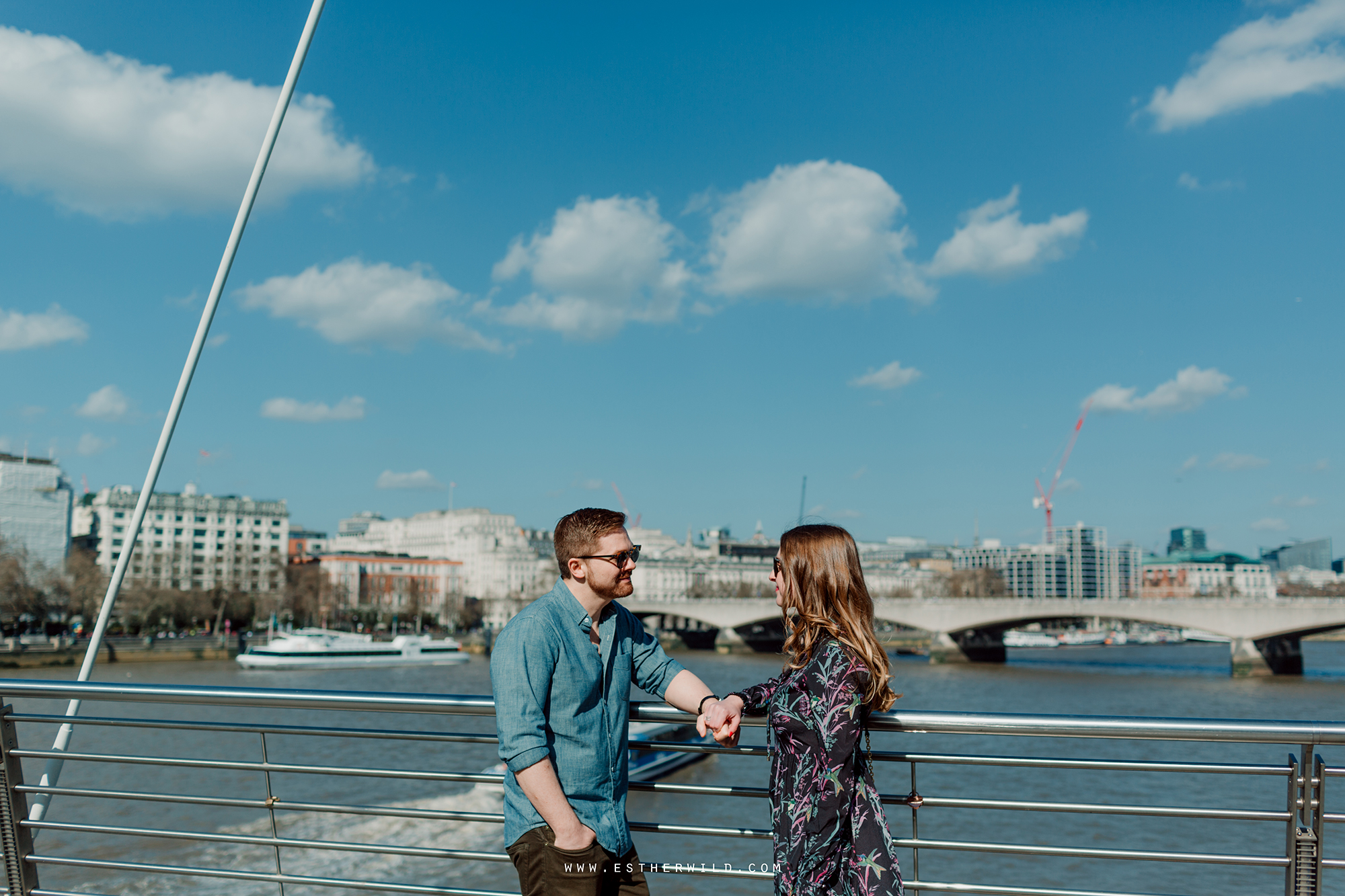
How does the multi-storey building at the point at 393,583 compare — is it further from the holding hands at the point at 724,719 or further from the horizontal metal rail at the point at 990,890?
the holding hands at the point at 724,719

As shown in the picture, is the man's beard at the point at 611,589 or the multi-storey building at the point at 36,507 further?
the multi-storey building at the point at 36,507

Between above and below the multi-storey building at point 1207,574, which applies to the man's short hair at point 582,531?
above

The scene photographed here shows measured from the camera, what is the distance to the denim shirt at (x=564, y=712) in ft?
7.29

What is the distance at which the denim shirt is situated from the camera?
222 cm

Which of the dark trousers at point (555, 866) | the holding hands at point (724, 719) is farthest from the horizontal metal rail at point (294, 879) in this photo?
the holding hands at point (724, 719)

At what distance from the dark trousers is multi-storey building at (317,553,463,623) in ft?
268

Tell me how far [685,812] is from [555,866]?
1461 centimetres

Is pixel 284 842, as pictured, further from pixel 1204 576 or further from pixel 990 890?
pixel 1204 576

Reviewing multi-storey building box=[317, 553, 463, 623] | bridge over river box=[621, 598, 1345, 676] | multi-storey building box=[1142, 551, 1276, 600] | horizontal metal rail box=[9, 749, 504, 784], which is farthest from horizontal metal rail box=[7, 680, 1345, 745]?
multi-storey building box=[1142, 551, 1276, 600]

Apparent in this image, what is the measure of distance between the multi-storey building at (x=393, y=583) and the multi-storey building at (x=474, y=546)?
196 inches

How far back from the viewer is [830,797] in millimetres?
2162

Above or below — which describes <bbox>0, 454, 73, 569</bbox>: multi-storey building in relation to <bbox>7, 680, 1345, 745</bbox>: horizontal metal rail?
above

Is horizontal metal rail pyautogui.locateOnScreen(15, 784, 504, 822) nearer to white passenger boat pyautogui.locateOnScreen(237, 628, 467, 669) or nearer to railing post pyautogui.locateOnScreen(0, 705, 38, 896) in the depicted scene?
railing post pyautogui.locateOnScreen(0, 705, 38, 896)

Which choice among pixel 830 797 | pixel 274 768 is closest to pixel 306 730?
pixel 274 768
